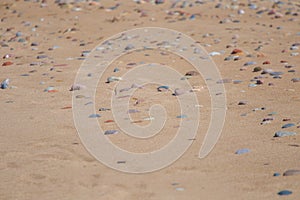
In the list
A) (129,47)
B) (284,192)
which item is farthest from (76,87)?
(284,192)

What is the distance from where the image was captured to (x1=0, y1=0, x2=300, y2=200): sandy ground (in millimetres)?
3154

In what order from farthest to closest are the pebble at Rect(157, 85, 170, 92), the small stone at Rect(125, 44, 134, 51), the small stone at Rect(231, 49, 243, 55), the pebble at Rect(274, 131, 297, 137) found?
the small stone at Rect(125, 44, 134, 51)
the small stone at Rect(231, 49, 243, 55)
the pebble at Rect(157, 85, 170, 92)
the pebble at Rect(274, 131, 297, 137)

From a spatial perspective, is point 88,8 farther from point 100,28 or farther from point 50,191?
point 50,191

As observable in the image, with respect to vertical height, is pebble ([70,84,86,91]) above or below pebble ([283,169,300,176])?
above

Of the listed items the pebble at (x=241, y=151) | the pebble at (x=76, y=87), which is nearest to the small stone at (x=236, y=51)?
the pebble at (x=76, y=87)

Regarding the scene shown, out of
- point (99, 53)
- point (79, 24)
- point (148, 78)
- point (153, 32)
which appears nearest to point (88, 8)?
point (79, 24)

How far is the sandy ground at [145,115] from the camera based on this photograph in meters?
3.15

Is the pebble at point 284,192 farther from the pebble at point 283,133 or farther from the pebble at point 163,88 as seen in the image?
the pebble at point 163,88

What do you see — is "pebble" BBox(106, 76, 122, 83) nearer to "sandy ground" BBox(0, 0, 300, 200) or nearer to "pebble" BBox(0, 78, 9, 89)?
"sandy ground" BBox(0, 0, 300, 200)

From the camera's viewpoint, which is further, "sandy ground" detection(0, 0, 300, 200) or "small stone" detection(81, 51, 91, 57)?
"small stone" detection(81, 51, 91, 57)

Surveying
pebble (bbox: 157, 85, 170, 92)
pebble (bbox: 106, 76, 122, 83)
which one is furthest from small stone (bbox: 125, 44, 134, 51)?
pebble (bbox: 157, 85, 170, 92)

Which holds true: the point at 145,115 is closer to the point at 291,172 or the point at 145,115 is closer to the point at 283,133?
the point at 283,133

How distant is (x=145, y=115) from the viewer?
450 centimetres

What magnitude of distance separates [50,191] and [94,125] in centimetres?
117
